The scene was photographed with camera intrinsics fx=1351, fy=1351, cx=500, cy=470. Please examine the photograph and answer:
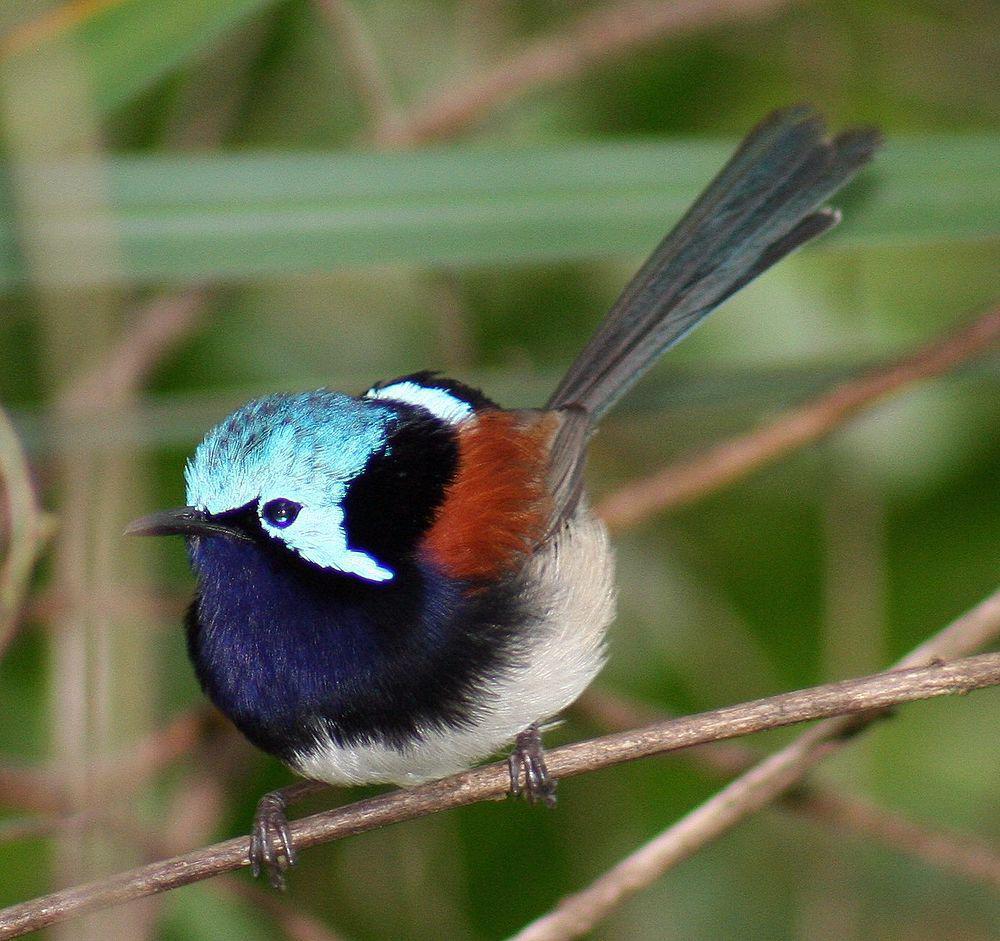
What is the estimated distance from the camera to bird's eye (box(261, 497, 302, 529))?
2.81 meters

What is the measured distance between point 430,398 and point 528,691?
0.83 meters

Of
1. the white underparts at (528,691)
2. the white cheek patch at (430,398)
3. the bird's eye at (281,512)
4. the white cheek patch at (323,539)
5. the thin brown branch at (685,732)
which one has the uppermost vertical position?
the white cheek patch at (430,398)

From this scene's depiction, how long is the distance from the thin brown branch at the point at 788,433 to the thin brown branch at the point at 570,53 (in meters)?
1.44

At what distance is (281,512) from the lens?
2811mm

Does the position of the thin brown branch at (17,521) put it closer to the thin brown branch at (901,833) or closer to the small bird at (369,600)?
the small bird at (369,600)

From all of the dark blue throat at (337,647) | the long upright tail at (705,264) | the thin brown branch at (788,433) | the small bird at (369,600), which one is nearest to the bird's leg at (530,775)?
the small bird at (369,600)

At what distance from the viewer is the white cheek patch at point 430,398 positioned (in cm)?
331

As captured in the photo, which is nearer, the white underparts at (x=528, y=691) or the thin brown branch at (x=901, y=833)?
the white underparts at (x=528, y=691)

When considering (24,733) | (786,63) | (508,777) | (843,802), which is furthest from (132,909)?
(786,63)

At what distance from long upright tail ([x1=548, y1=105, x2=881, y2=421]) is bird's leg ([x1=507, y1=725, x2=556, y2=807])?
3.35ft

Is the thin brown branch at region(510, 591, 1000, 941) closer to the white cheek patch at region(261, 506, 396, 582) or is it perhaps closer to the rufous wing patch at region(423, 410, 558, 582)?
the rufous wing patch at region(423, 410, 558, 582)

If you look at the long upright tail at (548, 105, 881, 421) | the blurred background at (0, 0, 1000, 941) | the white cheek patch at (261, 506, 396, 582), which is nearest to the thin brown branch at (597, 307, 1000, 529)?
the blurred background at (0, 0, 1000, 941)

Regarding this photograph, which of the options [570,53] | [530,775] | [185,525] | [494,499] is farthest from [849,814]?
[570,53]

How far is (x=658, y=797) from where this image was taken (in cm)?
446
